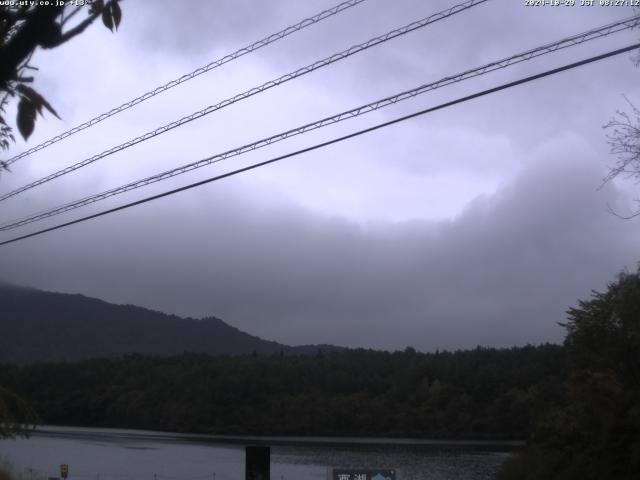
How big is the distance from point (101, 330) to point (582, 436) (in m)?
134

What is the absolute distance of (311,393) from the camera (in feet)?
251

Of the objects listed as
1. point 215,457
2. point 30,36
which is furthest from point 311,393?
point 30,36

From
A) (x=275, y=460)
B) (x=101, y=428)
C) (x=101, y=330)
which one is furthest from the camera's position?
(x=101, y=330)

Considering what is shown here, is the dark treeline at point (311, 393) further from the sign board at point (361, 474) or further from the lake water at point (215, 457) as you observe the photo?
the sign board at point (361, 474)

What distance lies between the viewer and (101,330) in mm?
150875

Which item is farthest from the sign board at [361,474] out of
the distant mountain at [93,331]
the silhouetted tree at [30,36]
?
the distant mountain at [93,331]

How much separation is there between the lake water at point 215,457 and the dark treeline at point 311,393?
4014mm

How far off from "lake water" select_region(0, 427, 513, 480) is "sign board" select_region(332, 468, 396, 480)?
1251cm

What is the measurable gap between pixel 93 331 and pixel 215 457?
4063 inches

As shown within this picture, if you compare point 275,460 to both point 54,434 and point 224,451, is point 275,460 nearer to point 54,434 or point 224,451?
point 224,451

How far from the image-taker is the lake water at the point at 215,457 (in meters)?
40.4

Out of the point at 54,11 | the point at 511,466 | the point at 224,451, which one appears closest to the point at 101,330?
the point at 224,451

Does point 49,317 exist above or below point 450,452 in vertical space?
above

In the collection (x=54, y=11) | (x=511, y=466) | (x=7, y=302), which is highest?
(x=7, y=302)
